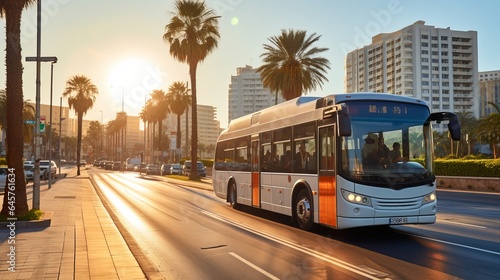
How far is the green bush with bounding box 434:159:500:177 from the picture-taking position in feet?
111

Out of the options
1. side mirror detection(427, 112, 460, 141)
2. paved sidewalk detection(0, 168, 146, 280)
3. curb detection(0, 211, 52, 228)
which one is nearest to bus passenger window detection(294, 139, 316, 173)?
side mirror detection(427, 112, 460, 141)

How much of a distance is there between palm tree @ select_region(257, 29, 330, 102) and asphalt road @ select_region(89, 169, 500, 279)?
83.4ft

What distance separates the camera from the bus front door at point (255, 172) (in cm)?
1661

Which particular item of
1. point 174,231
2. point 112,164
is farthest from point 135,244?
point 112,164

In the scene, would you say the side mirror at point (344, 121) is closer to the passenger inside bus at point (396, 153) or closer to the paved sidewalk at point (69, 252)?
the passenger inside bus at point (396, 153)

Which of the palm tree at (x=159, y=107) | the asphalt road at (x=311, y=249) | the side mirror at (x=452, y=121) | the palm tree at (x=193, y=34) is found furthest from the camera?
the palm tree at (x=159, y=107)

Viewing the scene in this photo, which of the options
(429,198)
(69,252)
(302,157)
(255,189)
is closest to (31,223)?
(69,252)

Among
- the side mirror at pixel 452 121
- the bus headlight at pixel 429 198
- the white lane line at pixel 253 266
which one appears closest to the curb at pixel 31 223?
the white lane line at pixel 253 266

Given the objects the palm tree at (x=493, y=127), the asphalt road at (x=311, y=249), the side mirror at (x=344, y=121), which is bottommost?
the asphalt road at (x=311, y=249)

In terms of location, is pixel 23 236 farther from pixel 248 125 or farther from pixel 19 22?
pixel 248 125

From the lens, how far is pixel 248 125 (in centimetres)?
1819

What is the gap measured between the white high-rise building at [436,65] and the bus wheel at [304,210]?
149982 mm

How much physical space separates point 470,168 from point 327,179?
92.5 ft

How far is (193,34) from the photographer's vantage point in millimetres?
44406
